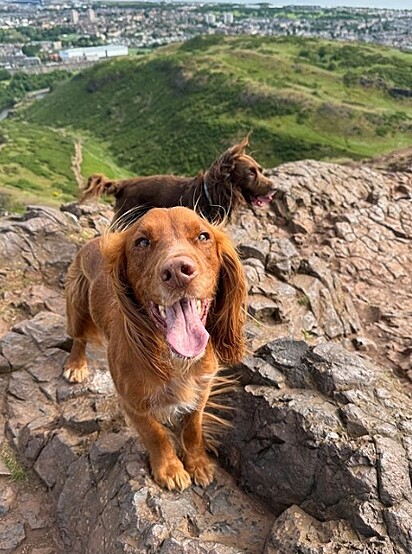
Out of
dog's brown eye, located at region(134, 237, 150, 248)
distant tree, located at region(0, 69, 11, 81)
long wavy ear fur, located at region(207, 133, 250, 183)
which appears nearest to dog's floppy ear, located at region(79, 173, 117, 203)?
long wavy ear fur, located at region(207, 133, 250, 183)

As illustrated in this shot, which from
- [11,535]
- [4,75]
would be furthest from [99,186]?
[4,75]

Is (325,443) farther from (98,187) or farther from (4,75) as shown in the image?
(4,75)

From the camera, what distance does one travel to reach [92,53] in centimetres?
13975

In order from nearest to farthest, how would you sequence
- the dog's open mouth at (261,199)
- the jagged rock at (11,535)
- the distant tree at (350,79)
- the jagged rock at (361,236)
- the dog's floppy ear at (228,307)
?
the dog's floppy ear at (228,307) → the jagged rock at (11,535) → the jagged rock at (361,236) → the dog's open mouth at (261,199) → the distant tree at (350,79)

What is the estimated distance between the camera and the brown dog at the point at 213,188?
8.63 metres

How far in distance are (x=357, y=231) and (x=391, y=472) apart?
26.3 feet

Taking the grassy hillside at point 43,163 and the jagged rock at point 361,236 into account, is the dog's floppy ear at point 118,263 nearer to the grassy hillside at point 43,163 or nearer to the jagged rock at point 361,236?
the jagged rock at point 361,236

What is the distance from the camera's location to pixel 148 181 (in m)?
9.06

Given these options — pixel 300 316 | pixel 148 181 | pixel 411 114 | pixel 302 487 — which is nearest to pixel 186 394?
pixel 302 487

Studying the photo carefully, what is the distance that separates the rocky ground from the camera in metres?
3.67

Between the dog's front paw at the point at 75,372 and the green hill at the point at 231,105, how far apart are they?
4215 centimetres

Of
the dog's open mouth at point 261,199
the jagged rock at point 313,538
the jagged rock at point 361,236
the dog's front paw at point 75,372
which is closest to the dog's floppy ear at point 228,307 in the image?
the jagged rock at point 313,538

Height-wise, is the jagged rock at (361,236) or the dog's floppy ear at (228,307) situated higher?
the dog's floppy ear at (228,307)

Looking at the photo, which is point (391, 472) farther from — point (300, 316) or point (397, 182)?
point (397, 182)
